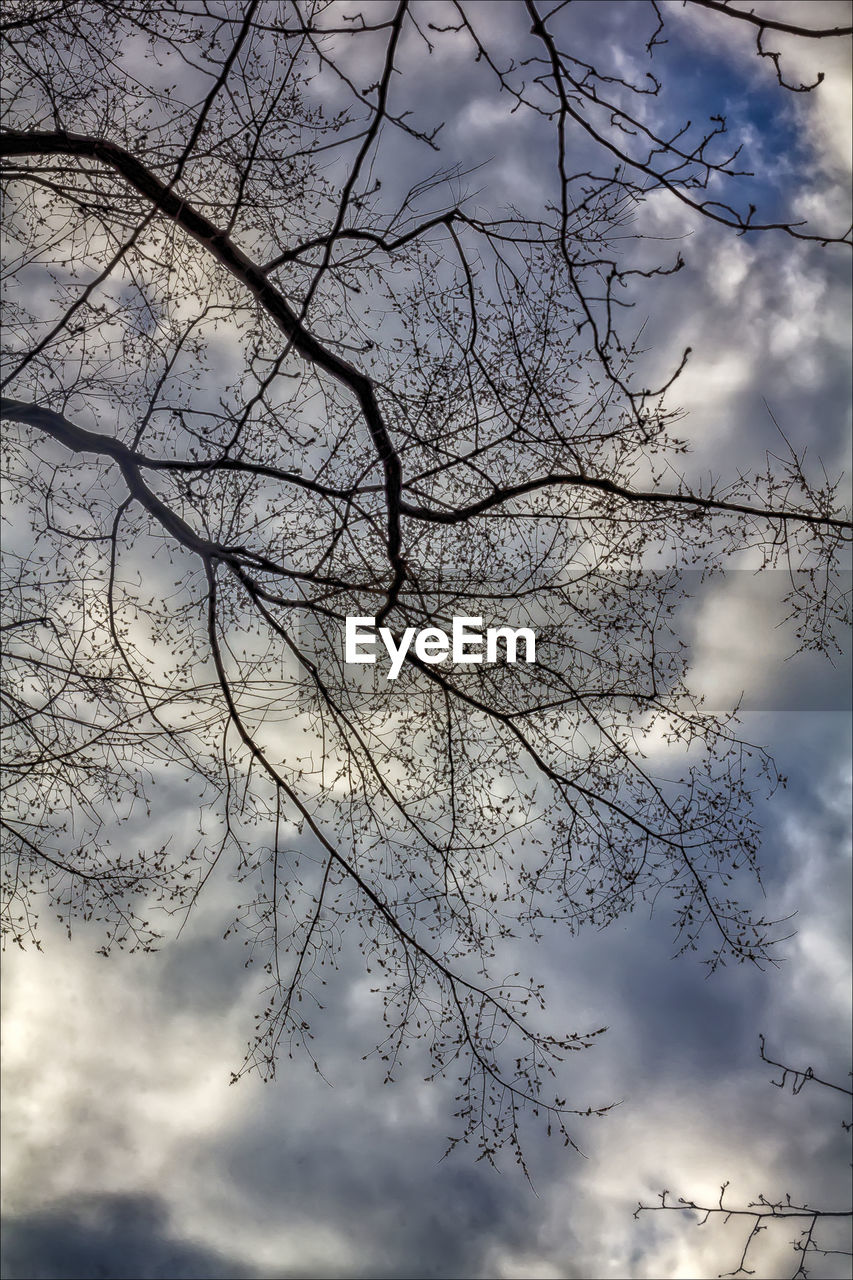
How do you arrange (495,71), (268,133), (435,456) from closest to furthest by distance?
1. (495,71)
2. (268,133)
3. (435,456)

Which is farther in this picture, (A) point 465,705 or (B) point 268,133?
(A) point 465,705

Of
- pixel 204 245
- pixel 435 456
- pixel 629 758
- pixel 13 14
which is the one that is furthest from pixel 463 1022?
pixel 13 14

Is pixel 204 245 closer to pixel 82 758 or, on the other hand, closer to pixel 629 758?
pixel 82 758

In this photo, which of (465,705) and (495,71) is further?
(465,705)

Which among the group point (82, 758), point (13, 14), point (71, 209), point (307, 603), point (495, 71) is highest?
point (13, 14)

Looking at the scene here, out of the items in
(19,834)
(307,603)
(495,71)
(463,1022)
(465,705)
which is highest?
(495,71)

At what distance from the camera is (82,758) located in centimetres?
490

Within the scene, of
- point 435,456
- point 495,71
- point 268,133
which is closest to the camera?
point 495,71

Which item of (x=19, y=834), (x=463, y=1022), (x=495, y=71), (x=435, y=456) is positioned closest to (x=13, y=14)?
(x=495, y=71)

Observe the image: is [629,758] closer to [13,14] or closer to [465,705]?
[465,705]

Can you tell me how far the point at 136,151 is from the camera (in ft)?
15.8

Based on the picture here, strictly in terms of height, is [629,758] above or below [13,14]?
below

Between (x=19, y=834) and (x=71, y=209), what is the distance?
3.43 m

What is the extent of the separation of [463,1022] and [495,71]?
4.53 m
